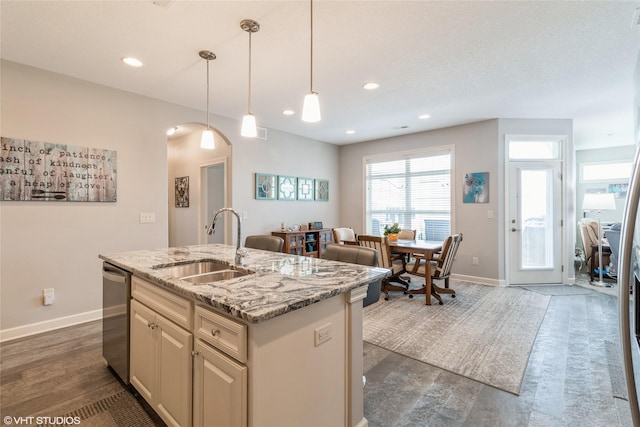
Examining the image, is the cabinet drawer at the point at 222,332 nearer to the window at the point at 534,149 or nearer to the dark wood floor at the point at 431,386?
the dark wood floor at the point at 431,386

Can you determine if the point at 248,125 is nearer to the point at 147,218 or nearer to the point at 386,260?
the point at 147,218

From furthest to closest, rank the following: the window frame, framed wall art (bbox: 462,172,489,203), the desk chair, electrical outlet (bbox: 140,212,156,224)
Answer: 1. the window frame
2. the desk chair
3. framed wall art (bbox: 462,172,489,203)
4. electrical outlet (bbox: 140,212,156,224)

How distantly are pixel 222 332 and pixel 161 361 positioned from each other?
0.68 m

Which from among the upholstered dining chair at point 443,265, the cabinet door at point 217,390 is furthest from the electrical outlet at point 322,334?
the upholstered dining chair at point 443,265

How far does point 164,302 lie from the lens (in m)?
1.59

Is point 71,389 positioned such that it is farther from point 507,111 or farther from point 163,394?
point 507,111

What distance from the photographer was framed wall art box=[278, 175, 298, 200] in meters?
5.31

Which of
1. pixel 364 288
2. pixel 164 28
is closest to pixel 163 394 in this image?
pixel 364 288

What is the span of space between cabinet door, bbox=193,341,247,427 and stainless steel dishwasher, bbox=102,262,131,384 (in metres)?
0.93

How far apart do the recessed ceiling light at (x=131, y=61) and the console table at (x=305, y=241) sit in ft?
9.82

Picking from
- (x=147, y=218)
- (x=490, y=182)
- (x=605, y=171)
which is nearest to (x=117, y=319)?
(x=147, y=218)

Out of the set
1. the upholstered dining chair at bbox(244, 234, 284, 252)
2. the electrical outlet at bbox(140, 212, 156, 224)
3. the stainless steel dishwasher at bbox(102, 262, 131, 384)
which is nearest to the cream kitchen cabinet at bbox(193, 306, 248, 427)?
the stainless steel dishwasher at bbox(102, 262, 131, 384)

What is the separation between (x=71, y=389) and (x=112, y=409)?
0.47 metres

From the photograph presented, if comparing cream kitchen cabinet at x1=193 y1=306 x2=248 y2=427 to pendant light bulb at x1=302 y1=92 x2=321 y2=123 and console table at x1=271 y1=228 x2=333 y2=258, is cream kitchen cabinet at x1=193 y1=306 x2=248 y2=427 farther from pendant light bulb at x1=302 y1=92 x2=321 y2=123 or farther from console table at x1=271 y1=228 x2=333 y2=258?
console table at x1=271 y1=228 x2=333 y2=258
